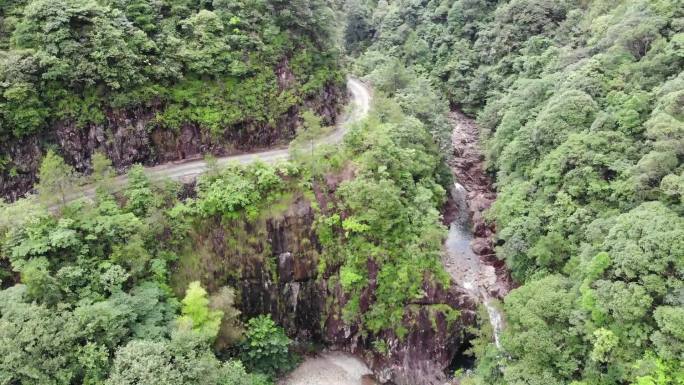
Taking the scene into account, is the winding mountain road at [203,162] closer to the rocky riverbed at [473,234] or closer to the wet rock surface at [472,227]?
the rocky riverbed at [473,234]

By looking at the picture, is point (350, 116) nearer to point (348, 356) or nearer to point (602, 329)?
point (348, 356)

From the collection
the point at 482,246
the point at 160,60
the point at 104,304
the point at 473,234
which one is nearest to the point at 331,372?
the point at 104,304

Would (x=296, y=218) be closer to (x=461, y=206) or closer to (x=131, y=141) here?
(x=131, y=141)

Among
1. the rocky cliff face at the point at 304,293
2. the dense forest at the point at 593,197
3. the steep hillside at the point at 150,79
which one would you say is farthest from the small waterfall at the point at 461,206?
the steep hillside at the point at 150,79

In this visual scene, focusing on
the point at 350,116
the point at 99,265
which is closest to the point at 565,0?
the point at 350,116

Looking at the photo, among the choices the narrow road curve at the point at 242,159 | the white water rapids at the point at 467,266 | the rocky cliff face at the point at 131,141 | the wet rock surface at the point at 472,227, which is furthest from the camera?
the wet rock surface at the point at 472,227

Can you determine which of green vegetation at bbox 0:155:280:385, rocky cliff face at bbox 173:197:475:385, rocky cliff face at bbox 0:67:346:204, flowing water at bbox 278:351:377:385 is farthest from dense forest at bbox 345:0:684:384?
rocky cliff face at bbox 0:67:346:204

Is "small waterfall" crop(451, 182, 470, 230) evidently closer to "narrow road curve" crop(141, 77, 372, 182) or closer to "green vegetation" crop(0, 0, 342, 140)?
"narrow road curve" crop(141, 77, 372, 182)
